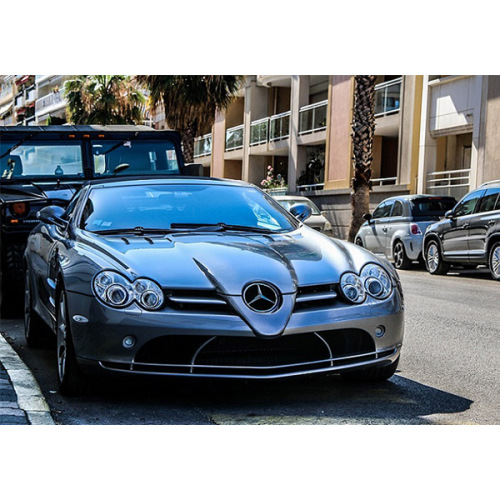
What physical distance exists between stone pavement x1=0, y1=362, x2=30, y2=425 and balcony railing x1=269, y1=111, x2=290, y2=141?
1325 inches

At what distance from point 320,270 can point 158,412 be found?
1.26m

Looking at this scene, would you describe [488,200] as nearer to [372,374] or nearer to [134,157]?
[134,157]

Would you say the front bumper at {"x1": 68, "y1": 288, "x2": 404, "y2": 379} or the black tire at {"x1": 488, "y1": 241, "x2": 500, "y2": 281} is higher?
the front bumper at {"x1": 68, "y1": 288, "x2": 404, "y2": 379}

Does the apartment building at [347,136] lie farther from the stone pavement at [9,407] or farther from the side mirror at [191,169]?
the stone pavement at [9,407]

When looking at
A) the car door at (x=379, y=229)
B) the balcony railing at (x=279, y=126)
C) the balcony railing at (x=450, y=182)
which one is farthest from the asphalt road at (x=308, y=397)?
the balcony railing at (x=279, y=126)

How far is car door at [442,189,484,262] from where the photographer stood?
54.7ft

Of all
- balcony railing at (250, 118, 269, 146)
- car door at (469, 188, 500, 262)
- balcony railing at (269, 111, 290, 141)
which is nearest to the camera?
car door at (469, 188, 500, 262)

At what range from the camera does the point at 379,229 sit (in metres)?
21.2

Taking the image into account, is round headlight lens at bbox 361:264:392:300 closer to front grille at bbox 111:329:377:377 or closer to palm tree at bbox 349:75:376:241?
front grille at bbox 111:329:377:377

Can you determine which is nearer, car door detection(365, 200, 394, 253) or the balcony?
car door detection(365, 200, 394, 253)

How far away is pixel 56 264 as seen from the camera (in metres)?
6.51

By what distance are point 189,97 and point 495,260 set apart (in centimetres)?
1428

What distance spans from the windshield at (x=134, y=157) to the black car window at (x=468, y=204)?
6460 mm

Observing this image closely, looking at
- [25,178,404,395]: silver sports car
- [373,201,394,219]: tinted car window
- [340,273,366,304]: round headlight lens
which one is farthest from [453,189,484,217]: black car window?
[340,273,366,304]: round headlight lens
